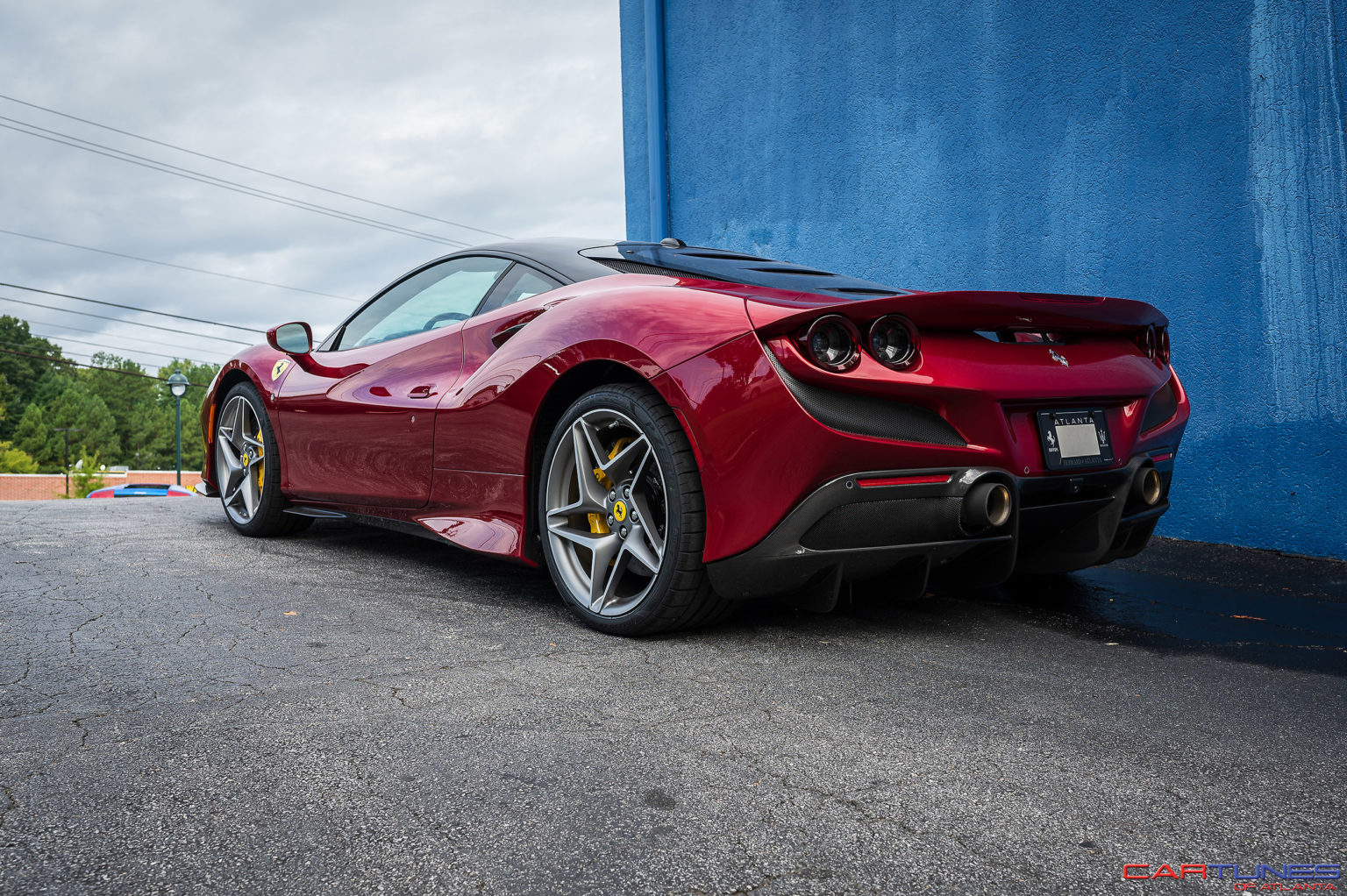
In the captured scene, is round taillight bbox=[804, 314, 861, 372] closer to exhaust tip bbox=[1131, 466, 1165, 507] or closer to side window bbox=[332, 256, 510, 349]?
exhaust tip bbox=[1131, 466, 1165, 507]

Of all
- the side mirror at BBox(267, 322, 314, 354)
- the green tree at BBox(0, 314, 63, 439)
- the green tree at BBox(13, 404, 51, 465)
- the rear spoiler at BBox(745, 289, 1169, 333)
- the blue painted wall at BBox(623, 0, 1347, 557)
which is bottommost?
the green tree at BBox(13, 404, 51, 465)

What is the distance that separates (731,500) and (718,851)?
1130mm

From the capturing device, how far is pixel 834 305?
2318 millimetres

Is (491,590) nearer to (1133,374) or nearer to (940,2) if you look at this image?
(1133,374)

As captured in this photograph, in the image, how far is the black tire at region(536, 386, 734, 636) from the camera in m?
2.52

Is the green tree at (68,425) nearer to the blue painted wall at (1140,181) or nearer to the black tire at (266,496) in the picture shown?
the black tire at (266,496)

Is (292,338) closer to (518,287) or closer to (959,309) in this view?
(518,287)

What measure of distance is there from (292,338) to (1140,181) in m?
4.32

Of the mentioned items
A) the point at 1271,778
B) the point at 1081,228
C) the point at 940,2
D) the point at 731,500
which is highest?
the point at 940,2

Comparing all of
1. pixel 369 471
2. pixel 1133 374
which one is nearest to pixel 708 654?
pixel 1133 374

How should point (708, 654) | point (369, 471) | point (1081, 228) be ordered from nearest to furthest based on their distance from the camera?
1. point (708, 654)
2. point (369, 471)
3. point (1081, 228)

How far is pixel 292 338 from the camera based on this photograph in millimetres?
4422

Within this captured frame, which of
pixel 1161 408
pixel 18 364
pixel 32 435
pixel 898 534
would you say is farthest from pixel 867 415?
pixel 18 364

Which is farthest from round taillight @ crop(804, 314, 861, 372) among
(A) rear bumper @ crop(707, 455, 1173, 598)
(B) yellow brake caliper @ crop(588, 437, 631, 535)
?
(B) yellow brake caliper @ crop(588, 437, 631, 535)
